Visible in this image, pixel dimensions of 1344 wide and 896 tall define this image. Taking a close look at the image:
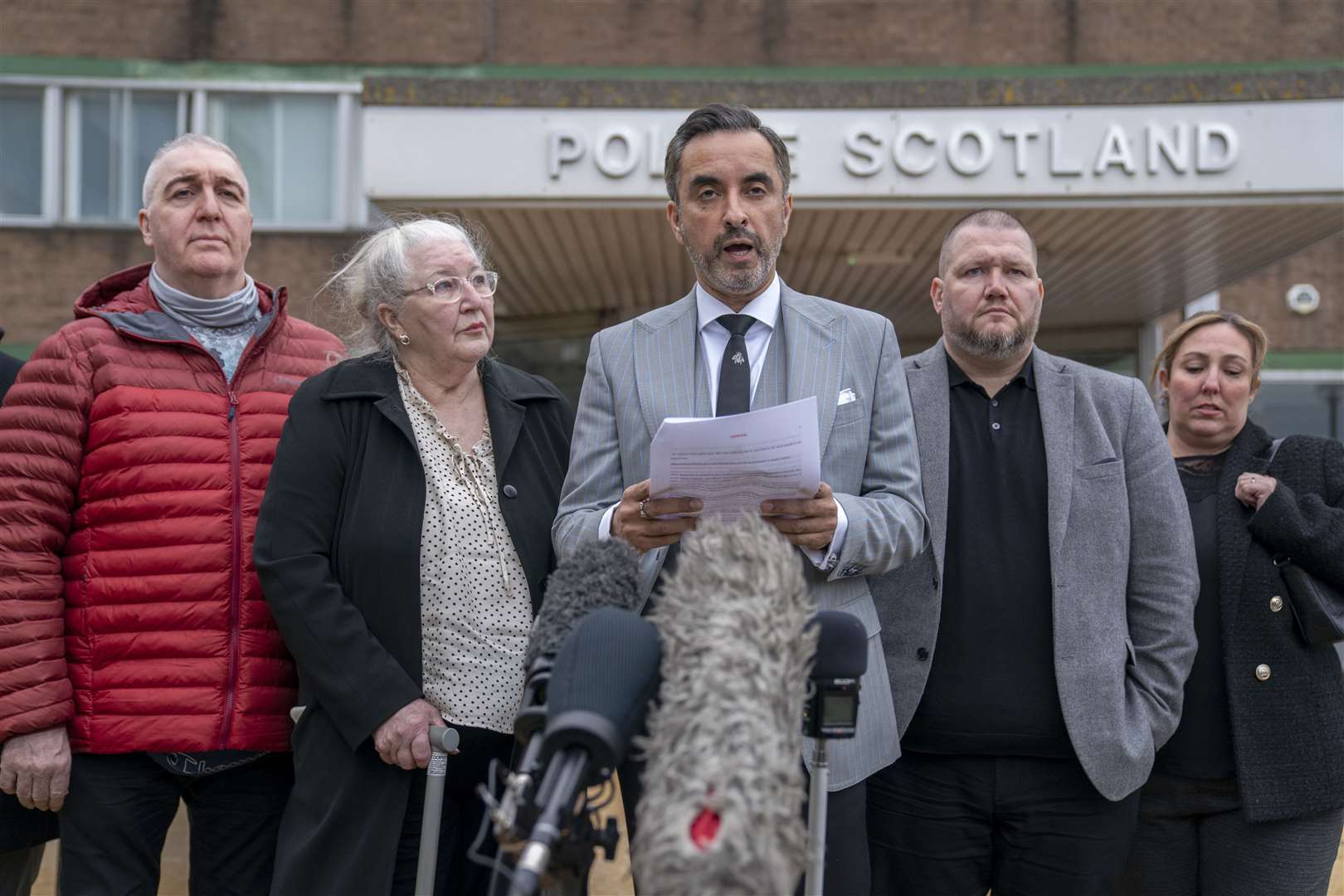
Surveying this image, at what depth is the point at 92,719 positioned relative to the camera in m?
3.21

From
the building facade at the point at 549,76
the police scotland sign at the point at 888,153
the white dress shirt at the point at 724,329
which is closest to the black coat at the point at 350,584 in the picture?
the white dress shirt at the point at 724,329

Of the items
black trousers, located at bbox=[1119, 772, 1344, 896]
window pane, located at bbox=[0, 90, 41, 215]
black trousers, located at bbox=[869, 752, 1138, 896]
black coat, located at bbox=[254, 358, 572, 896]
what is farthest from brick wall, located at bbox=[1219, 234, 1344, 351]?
black coat, located at bbox=[254, 358, 572, 896]

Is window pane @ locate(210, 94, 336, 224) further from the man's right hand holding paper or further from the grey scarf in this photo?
the man's right hand holding paper

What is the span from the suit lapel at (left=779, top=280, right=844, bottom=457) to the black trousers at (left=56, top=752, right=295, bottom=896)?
1843mm

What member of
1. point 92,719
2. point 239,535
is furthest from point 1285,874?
point 92,719

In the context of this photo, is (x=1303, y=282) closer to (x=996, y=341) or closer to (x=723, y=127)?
(x=996, y=341)

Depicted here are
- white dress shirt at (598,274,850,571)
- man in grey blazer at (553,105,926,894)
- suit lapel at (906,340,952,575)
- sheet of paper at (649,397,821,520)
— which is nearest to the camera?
sheet of paper at (649,397,821,520)

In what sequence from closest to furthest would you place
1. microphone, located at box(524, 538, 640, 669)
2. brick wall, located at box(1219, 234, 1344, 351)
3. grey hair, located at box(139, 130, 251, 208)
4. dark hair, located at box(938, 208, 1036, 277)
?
microphone, located at box(524, 538, 640, 669) → dark hair, located at box(938, 208, 1036, 277) → grey hair, located at box(139, 130, 251, 208) → brick wall, located at box(1219, 234, 1344, 351)

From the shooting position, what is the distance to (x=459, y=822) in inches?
125

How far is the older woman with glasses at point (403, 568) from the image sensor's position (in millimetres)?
3037

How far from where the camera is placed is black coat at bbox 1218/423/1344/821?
3408 millimetres

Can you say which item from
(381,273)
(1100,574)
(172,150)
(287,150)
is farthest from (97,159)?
(1100,574)

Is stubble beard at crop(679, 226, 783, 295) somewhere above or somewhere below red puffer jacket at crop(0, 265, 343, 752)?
above

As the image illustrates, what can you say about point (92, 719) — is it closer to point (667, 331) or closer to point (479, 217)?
point (667, 331)
